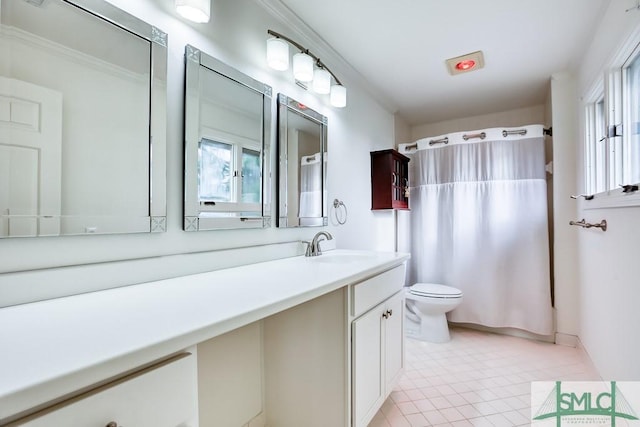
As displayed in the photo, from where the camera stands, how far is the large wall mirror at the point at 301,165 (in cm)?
165

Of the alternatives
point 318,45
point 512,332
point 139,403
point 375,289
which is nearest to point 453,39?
point 318,45

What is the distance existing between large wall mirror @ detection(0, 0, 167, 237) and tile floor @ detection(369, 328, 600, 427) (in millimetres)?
1584

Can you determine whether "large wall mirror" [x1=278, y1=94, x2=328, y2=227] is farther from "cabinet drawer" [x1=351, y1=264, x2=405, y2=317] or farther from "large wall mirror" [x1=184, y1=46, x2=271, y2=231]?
"cabinet drawer" [x1=351, y1=264, x2=405, y2=317]

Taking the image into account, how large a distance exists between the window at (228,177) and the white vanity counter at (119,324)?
0.34 metres

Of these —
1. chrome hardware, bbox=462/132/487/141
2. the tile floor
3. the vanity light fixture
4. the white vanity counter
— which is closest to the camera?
the white vanity counter

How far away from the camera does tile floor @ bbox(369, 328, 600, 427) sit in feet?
5.18

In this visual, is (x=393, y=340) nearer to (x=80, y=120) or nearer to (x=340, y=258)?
(x=340, y=258)

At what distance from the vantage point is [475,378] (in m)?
1.95

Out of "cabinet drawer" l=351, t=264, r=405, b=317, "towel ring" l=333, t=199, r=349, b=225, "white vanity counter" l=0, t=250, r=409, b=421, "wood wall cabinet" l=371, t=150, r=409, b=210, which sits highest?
"wood wall cabinet" l=371, t=150, r=409, b=210

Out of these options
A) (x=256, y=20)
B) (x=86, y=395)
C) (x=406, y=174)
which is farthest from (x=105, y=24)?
(x=406, y=174)

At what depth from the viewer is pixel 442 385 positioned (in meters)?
1.87

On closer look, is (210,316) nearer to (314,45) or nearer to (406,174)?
(314,45)

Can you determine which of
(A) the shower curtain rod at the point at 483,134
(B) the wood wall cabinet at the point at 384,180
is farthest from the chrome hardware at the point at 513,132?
(B) the wood wall cabinet at the point at 384,180

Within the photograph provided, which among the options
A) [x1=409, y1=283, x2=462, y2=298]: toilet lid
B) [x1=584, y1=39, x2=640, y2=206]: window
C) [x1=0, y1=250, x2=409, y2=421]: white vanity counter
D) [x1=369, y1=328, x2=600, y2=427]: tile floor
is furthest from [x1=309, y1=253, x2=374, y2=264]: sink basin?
[x1=584, y1=39, x2=640, y2=206]: window
